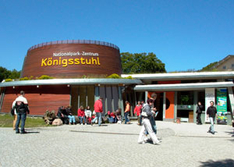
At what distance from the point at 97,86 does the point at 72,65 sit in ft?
11.5

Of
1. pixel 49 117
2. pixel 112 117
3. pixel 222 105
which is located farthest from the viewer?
pixel 222 105

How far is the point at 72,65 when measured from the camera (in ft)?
69.5

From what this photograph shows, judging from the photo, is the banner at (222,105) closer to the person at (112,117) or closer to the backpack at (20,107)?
the person at (112,117)

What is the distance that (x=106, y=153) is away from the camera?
6594 mm

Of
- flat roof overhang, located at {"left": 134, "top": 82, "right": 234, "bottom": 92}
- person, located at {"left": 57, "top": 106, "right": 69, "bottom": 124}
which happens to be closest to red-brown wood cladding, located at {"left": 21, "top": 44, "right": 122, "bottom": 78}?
flat roof overhang, located at {"left": 134, "top": 82, "right": 234, "bottom": 92}

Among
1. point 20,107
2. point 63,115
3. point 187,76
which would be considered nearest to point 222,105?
point 187,76

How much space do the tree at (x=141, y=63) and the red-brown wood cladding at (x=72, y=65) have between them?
29.9 metres

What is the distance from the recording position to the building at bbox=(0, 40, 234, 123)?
18.7 m

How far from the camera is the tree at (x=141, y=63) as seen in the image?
174 feet

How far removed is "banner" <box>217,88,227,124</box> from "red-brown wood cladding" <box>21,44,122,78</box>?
8922mm

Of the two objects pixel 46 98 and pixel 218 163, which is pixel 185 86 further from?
pixel 218 163

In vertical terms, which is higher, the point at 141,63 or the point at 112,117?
the point at 141,63

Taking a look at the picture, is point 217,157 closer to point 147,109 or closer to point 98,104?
point 147,109

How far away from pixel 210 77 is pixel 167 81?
3.68m
